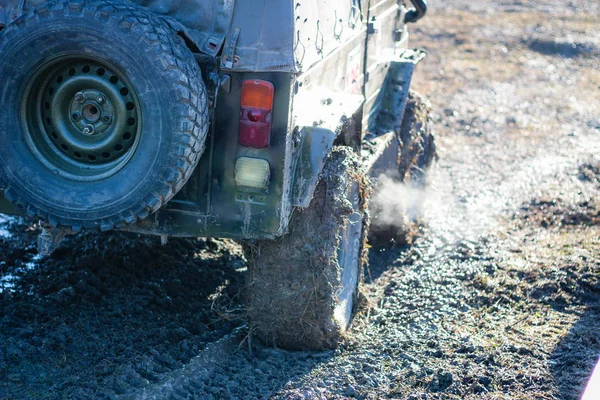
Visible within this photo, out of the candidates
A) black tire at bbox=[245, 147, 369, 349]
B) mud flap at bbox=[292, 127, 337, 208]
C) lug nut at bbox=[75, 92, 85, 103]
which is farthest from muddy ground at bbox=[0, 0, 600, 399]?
lug nut at bbox=[75, 92, 85, 103]

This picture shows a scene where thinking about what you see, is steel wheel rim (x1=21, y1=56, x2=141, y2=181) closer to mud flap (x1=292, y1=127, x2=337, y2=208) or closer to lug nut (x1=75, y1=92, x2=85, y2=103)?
lug nut (x1=75, y1=92, x2=85, y2=103)

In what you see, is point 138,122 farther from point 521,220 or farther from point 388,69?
point 521,220

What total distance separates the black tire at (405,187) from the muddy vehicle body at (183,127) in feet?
5.95

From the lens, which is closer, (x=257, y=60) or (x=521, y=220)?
(x=257, y=60)

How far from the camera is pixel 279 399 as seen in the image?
12.8 ft

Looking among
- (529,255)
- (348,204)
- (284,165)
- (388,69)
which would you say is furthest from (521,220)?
(284,165)

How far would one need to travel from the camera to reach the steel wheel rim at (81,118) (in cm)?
371

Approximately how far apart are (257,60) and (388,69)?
2.58 m

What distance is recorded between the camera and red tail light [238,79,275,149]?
12.2ft

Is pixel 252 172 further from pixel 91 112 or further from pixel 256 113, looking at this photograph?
pixel 91 112

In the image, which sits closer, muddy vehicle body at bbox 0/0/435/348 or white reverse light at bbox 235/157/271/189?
muddy vehicle body at bbox 0/0/435/348

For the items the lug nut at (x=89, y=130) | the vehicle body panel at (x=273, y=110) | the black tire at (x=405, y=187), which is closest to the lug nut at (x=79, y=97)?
the lug nut at (x=89, y=130)

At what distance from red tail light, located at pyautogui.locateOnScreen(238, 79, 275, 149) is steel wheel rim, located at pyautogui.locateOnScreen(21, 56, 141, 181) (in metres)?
0.47

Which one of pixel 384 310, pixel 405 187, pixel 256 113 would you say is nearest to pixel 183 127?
pixel 256 113
